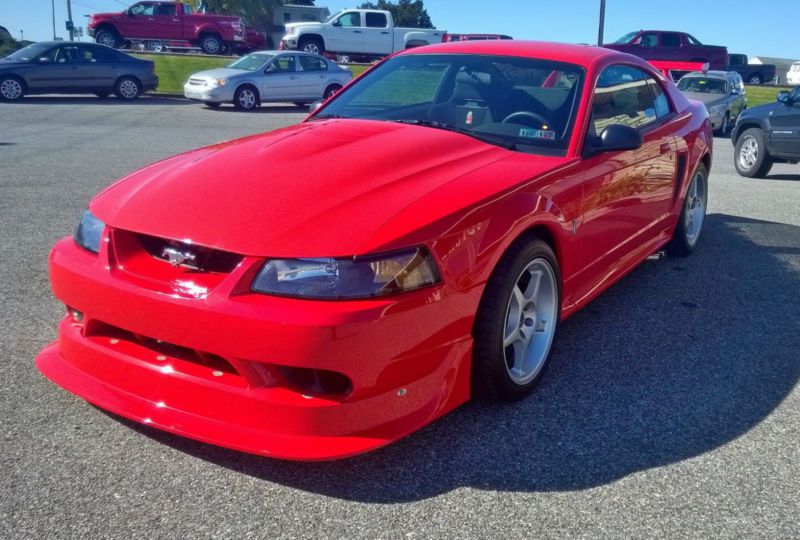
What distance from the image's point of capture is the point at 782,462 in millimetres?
3109

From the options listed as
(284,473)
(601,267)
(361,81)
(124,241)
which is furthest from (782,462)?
(361,81)

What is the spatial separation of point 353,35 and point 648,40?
11.1 meters

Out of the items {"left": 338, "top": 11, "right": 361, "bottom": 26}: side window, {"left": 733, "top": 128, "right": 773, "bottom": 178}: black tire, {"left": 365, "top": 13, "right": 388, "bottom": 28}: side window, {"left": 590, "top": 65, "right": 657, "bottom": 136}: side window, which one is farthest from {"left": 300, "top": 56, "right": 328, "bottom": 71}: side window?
{"left": 590, "top": 65, "right": 657, "bottom": 136}: side window

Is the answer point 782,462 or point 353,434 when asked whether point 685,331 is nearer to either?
point 782,462

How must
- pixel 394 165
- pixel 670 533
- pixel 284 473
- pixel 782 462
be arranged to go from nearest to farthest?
pixel 670 533 → pixel 284 473 → pixel 782 462 → pixel 394 165

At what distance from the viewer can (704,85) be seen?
19438mm

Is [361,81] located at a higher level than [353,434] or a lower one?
higher

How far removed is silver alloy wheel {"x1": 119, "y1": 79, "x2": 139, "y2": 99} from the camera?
2086 centimetres

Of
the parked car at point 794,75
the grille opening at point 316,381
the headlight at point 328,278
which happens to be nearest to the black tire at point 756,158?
the headlight at point 328,278

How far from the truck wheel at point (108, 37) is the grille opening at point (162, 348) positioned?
101 feet

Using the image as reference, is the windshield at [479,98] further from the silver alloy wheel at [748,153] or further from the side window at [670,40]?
the side window at [670,40]

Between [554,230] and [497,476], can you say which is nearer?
[497,476]

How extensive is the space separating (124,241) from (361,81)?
2.25 meters

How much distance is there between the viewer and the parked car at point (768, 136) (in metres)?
10.4
